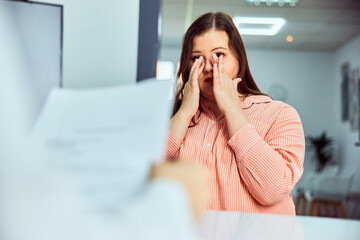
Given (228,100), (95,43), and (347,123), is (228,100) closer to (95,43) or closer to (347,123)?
(95,43)

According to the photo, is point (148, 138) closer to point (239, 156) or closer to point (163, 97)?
point (163, 97)

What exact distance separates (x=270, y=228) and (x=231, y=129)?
1.07ft

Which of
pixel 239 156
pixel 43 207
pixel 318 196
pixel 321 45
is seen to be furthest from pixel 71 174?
pixel 321 45

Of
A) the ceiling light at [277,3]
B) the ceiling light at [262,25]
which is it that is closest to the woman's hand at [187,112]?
the ceiling light at [262,25]

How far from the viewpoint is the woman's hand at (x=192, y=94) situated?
2.95ft

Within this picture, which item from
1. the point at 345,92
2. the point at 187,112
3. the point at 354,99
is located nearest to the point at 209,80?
the point at 187,112

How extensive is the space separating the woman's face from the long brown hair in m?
0.01

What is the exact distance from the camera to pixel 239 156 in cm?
83

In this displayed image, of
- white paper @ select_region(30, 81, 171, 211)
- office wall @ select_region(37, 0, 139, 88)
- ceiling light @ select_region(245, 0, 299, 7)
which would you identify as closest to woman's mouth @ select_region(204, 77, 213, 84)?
office wall @ select_region(37, 0, 139, 88)

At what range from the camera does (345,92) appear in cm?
531

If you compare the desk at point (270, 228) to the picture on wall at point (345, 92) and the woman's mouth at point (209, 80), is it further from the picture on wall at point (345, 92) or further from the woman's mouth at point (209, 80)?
the picture on wall at point (345, 92)

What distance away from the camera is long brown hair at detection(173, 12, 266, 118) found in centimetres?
98

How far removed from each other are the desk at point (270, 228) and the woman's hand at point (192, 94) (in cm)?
31

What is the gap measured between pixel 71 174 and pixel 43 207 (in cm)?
3
